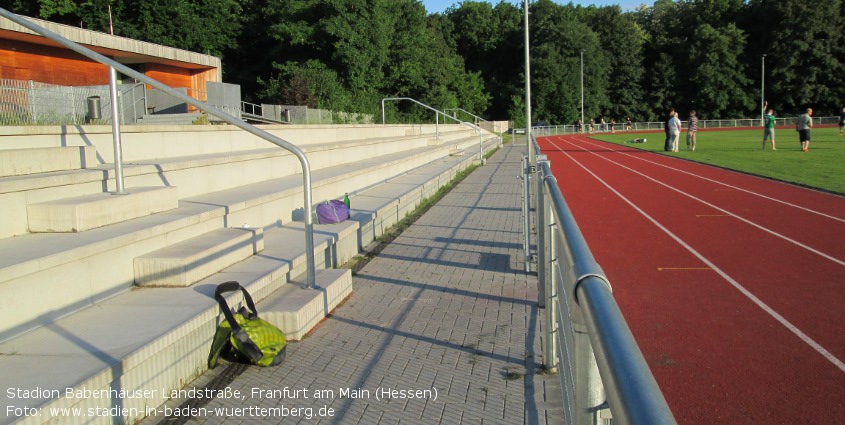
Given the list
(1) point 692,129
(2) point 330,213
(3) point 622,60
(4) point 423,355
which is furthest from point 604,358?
(3) point 622,60

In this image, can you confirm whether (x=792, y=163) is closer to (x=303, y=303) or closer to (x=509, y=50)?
(x=303, y=303)

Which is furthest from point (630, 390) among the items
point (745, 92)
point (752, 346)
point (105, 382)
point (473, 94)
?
point (745, 92)

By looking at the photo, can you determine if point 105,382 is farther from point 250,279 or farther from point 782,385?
point 782,385

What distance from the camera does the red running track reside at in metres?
5.03

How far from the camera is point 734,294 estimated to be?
785cm

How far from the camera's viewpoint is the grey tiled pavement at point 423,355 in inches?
177

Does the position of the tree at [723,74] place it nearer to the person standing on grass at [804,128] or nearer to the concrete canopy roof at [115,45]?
the person standing on grass at [804,128]

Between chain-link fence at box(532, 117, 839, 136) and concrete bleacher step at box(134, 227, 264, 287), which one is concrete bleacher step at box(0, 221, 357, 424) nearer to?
concrete bleacher step at box(134, 227, 264, 287)

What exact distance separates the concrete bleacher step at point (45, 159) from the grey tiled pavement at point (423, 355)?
2935 millimetres

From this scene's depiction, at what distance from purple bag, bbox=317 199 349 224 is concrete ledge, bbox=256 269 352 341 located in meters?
1.90

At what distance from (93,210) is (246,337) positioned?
186cm

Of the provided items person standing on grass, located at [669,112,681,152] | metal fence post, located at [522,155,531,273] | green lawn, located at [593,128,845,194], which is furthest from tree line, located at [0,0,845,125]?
metal fence post, located at [522,155,531,273]

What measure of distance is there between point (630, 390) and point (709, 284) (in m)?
7.82

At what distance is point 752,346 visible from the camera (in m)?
6.06
